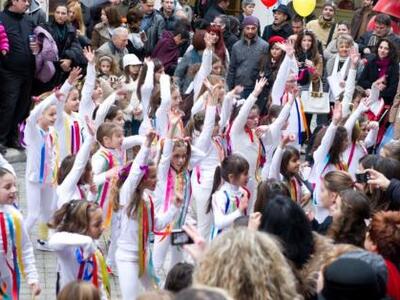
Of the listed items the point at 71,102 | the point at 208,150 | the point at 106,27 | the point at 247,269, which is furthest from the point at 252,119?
the point at 247,269

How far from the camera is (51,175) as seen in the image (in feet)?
31.8

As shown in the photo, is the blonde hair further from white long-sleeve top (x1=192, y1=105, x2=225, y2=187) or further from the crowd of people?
white long-sleeve top (x1=192, y1=105, x2=225, y2=187)

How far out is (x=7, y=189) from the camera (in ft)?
23.2

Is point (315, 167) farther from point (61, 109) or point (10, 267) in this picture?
point (10, 267)

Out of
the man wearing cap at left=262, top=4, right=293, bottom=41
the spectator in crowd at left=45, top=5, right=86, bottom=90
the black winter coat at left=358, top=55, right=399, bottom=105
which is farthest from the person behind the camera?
the man wearing cap at left=262, top=4, right=293, bottom=41

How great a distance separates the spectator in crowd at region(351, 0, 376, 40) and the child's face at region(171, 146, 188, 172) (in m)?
8.34

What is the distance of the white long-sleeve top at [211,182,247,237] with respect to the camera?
7.90 meters

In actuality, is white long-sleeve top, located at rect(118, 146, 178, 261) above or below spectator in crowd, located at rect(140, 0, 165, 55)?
below

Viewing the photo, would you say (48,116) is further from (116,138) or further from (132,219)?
(132,219)

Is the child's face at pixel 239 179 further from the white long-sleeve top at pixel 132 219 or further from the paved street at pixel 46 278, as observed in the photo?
the paved street at pixel 46 278

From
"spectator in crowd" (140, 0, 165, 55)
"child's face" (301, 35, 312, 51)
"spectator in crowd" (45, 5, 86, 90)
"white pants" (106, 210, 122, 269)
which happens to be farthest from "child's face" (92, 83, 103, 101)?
"spectator in crowd" (140, 0, 165, 55)

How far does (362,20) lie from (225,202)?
30.9 feet

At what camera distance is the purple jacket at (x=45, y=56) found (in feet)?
42.5

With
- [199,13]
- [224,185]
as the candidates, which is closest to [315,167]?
[224,185]
